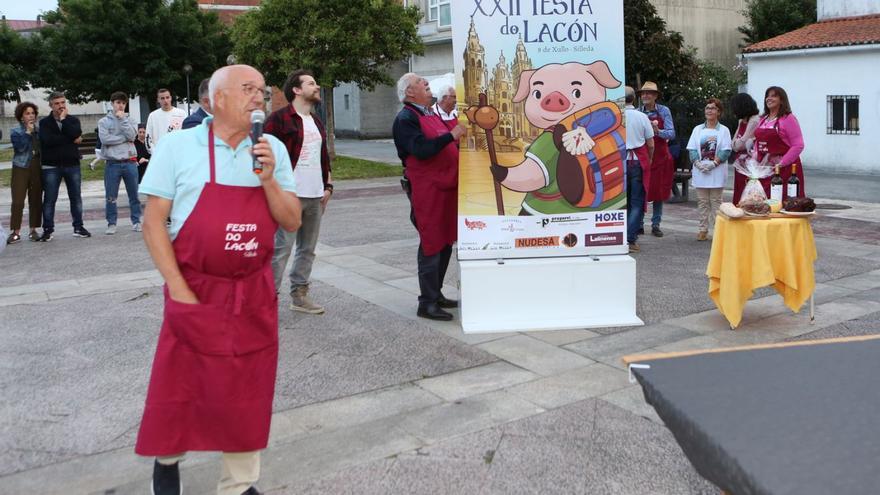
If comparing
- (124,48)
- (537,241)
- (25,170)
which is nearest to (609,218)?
(537,241)

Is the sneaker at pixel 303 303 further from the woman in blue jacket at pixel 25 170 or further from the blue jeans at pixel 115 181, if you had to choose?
the woman in blue jacket at pixel 25 170

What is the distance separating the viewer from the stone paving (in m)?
4.05

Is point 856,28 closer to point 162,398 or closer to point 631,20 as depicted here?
point 631,20

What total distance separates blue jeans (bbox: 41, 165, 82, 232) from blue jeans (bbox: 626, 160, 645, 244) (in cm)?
718

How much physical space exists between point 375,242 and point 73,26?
2509 cm

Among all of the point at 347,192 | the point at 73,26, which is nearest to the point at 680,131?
the point at 347,192

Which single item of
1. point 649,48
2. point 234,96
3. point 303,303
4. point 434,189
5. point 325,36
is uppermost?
point 325,36

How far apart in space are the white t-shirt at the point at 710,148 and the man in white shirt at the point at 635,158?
0.65 metres

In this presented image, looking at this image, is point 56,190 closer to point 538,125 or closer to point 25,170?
point 25,170

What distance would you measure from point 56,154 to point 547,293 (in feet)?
25.8

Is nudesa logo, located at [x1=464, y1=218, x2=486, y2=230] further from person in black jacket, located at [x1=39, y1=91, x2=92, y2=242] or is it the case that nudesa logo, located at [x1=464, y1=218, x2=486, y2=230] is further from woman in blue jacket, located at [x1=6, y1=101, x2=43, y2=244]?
woman in blue jacket, located at [x1=6, y1=101, x2=43, y2=244]

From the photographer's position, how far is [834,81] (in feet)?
63.3

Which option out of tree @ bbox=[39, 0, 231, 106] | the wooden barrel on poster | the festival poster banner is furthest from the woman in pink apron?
tree @ bbox=[39, 0, 231, 106]

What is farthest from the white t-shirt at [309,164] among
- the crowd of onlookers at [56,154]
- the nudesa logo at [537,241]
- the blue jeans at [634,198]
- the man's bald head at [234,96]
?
the crowd of onlookers at [56,154]
